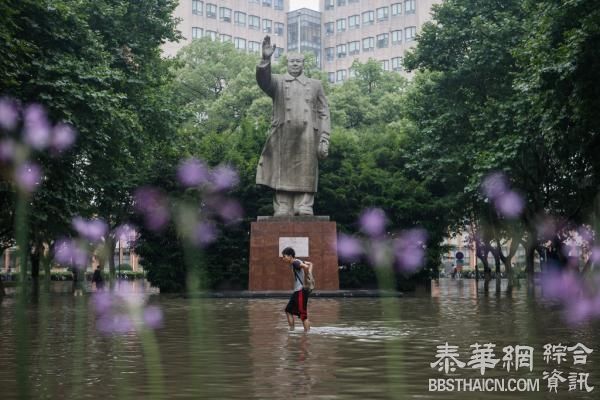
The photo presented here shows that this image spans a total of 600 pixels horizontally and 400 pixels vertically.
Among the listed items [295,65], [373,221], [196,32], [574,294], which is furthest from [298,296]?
[196,32]

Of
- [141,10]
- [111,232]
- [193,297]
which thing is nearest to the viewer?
[193,297]

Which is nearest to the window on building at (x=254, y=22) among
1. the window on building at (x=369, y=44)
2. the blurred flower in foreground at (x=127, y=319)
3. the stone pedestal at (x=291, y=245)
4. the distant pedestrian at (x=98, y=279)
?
the window on building at (x=369, y=44)

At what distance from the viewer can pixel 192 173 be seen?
3472 centimetres

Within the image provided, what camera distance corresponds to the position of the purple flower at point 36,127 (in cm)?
2447

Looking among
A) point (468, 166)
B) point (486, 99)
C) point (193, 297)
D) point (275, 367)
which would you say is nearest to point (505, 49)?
point (486, 99)

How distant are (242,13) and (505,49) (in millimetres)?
79959

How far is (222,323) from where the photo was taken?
53.9 ft

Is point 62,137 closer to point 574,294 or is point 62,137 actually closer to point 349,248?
point 349,248

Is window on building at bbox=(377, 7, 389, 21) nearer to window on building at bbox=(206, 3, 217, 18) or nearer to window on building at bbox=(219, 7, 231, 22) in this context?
window on building at bbox=(219, 7, 231, 22)

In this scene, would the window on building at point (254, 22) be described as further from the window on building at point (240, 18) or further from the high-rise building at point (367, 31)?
the high-rise building at point (367, 31)

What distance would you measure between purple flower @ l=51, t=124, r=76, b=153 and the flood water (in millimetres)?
8259

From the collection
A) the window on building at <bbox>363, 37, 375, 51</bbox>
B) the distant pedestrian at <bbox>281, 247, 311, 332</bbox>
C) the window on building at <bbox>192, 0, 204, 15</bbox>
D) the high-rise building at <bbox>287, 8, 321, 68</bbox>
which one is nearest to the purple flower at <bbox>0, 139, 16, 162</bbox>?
the distant pedestrian at <bbox>281, 247, 311, 332</bbox>

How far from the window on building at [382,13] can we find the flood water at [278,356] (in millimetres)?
96015

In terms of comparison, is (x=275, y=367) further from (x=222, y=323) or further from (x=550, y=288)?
(x=550, y=288)
